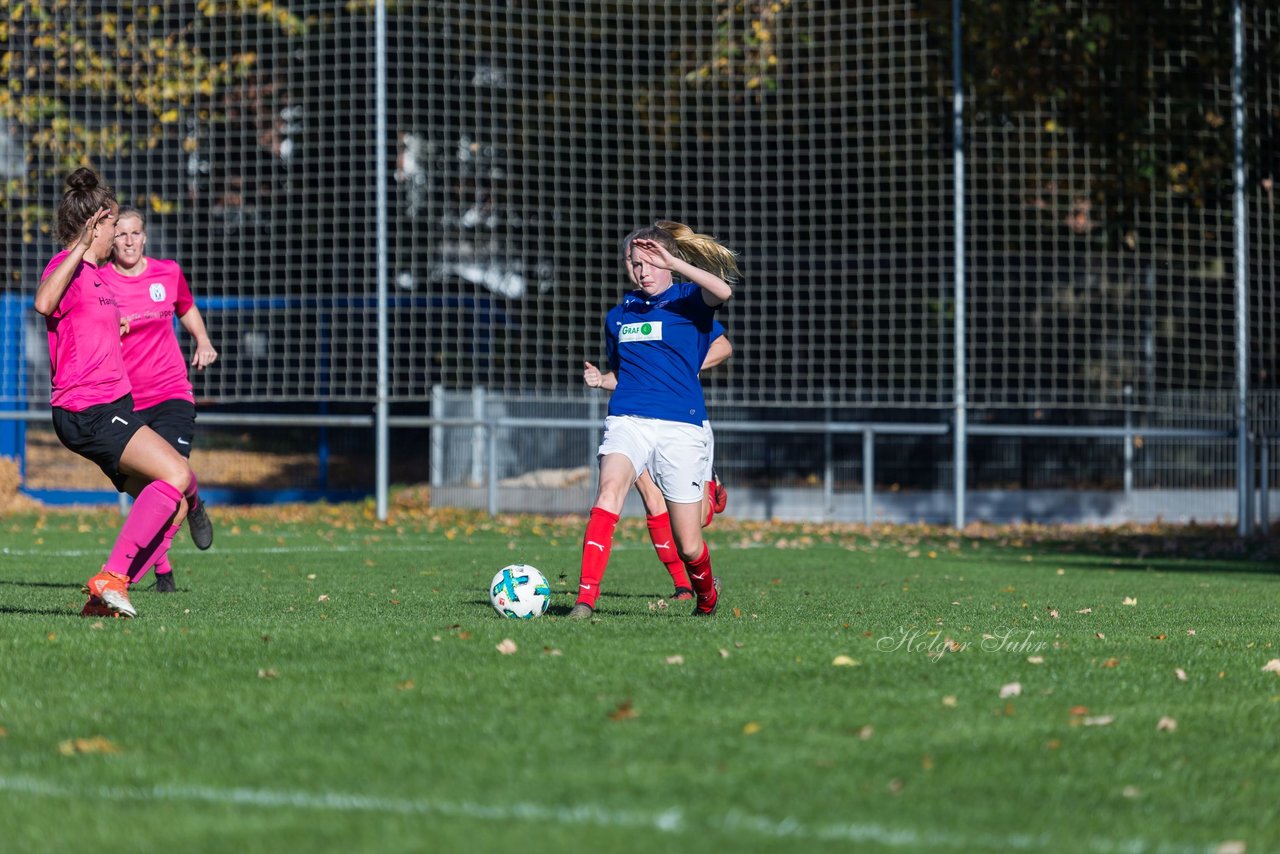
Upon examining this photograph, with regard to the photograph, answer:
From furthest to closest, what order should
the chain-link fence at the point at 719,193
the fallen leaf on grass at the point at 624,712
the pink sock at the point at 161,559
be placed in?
the chain-link fence at the point at 719,193
the pink sock at the point at 161,559
the fallen leaf on grass at the point at 624,712

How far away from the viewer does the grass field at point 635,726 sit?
3602 millimetres

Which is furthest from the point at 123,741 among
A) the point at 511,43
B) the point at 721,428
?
the point at 511,43

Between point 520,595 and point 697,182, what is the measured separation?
12.2 metres

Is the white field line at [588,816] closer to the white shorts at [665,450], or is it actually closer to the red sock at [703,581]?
the white shorts at [665,450]

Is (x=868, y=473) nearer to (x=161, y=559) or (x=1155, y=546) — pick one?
(x=1155, y=546)

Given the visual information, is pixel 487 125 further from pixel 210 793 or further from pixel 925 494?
pixel 210 793

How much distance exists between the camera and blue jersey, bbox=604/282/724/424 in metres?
7.64

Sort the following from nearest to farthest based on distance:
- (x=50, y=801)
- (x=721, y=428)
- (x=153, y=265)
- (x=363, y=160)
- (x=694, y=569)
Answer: (x=50, y=801), (x=694, y=569), (x=153, y=265), (x=721, y=428), (x=363, y=160)

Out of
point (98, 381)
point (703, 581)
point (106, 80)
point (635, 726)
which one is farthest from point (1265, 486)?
point (635, 726)

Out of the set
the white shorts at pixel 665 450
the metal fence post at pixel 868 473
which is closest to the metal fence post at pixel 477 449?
the metal fence post at pixel 868 473

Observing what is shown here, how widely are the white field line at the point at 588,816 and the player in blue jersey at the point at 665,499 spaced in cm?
403

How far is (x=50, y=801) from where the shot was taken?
3785 mm

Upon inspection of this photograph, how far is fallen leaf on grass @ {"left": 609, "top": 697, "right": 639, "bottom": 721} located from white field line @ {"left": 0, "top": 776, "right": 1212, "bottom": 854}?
976 millimetres

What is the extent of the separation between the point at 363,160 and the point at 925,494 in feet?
24.6
